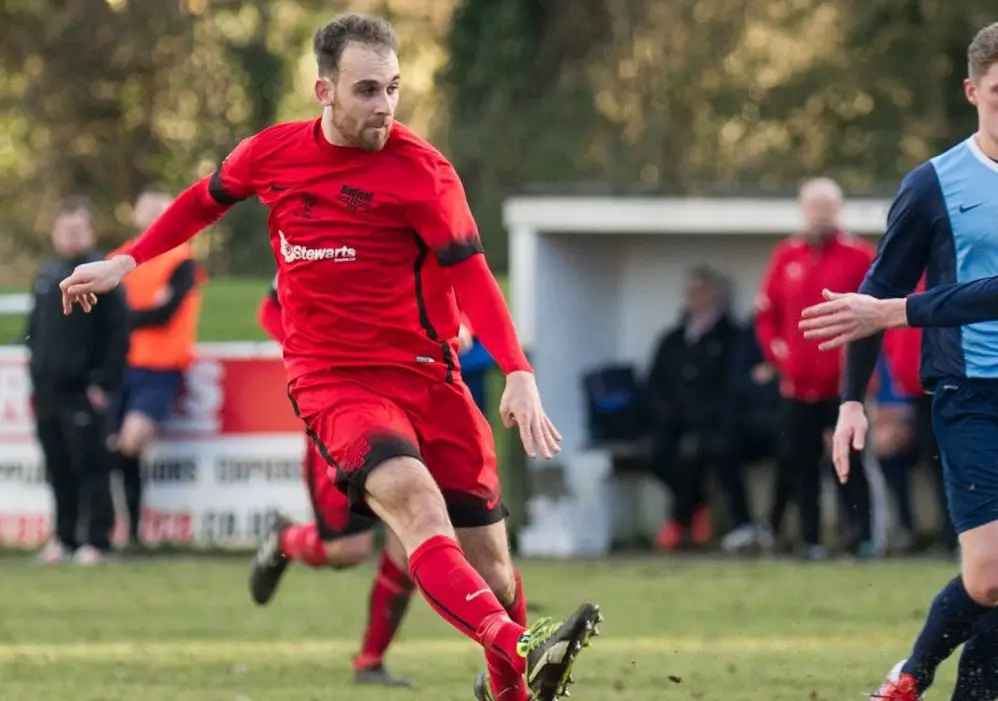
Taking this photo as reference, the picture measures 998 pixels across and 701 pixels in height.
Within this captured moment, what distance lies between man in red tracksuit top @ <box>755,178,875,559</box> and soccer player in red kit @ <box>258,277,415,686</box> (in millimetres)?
5550

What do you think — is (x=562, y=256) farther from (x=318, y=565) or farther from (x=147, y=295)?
(x=318, y=565)

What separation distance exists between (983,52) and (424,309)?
193 cm

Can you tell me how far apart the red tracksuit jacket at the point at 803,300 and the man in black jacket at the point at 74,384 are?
437cm

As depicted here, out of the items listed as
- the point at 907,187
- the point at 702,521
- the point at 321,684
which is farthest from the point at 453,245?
the point at 702,521

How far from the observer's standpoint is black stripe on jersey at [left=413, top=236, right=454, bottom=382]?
6906 millimetres

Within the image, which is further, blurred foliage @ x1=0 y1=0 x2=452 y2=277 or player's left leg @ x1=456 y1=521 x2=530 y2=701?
blurred foliage @ x1=0 y1=0 x2=452 y2=277

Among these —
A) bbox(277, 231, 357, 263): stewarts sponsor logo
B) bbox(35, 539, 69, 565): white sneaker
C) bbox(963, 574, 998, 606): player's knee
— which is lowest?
bbox(35, 539, 69, 565): white sneaker

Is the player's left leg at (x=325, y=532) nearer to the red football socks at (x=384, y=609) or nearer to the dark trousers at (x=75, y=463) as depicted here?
the red football socks at (x=384, y=609)

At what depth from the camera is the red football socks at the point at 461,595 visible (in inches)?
246

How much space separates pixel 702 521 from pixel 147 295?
4.59m

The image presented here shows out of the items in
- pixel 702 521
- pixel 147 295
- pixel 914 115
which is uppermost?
pixel 914 115

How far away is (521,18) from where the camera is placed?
28.0 metres

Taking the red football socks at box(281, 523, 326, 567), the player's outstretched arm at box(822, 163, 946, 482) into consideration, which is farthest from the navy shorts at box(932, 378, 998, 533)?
the red football socks at box(281, 523, 326, 567)

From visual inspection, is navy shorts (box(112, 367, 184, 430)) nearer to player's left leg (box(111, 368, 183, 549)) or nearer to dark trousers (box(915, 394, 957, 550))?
player's left leg (box(111, 368, 183, 549))
